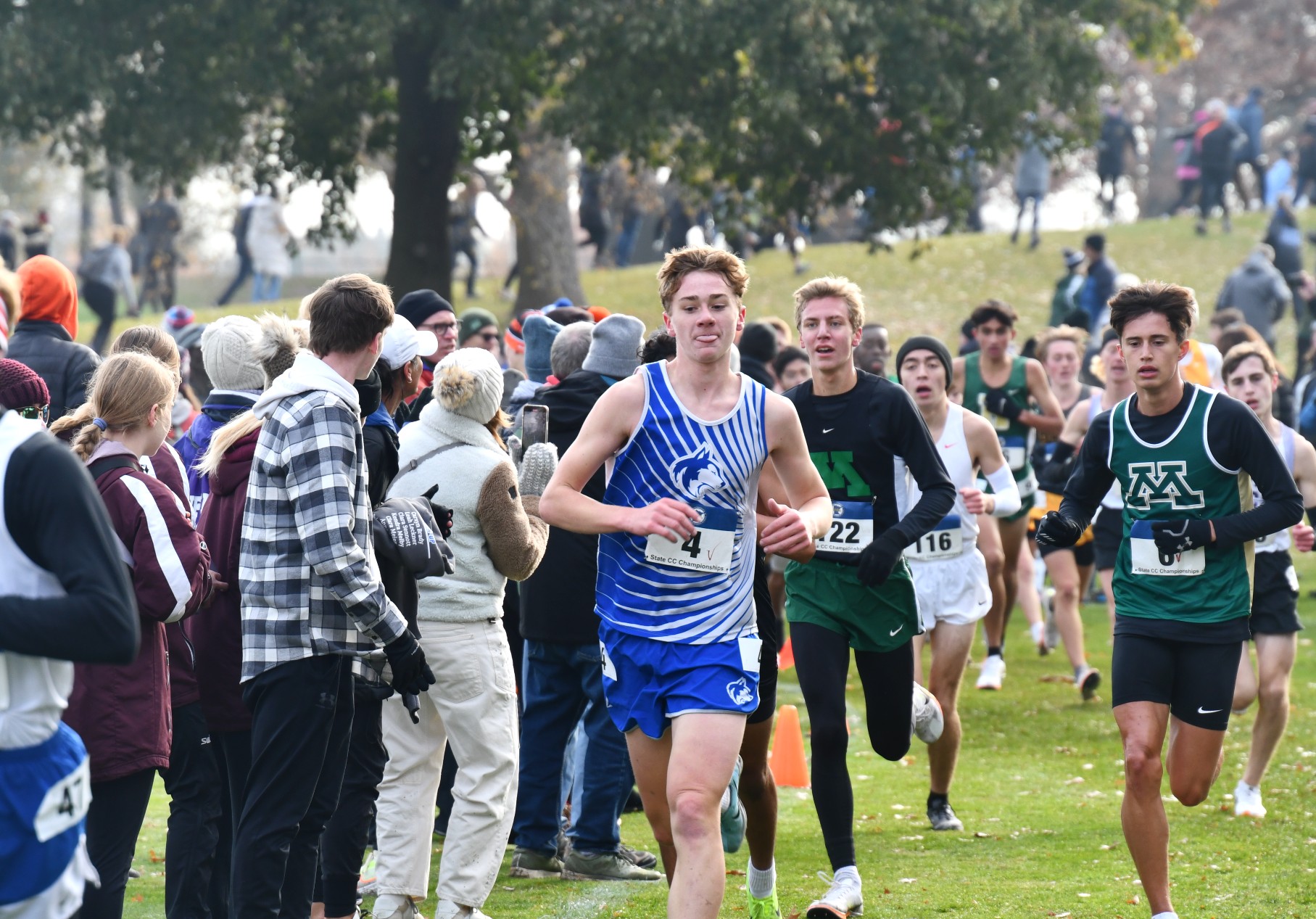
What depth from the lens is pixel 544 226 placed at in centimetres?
2442

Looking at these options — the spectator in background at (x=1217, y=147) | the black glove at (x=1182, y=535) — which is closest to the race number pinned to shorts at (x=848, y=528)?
the black glove at (x=1182, y=535)

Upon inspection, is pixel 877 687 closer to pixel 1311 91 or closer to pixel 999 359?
pixel 999 359

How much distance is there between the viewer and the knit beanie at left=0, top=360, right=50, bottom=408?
5.38m

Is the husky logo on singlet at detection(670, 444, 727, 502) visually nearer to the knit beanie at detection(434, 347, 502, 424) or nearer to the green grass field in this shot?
the knit beanie at detection(434, 347, 502, 424)

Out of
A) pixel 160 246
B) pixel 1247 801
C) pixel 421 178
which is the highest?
pixel 421 178

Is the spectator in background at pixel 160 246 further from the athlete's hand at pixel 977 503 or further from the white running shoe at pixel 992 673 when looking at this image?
the athlete's hand at pixel 977 503

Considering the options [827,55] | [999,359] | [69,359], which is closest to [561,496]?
[69,359]

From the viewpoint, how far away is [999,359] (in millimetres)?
11492

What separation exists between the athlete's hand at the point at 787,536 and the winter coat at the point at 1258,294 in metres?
18.1

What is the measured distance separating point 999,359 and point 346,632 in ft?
24.3

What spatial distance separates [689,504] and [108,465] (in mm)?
1738

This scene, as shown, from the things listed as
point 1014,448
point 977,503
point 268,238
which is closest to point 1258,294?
point 1014,448

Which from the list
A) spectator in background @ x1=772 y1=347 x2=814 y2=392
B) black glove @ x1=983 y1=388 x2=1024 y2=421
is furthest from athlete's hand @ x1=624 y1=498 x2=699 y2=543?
spectator in background @ x1=772 y1=347 x2=814 y2=392

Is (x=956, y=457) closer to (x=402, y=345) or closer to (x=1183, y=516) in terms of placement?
(x=1183, y=516)
